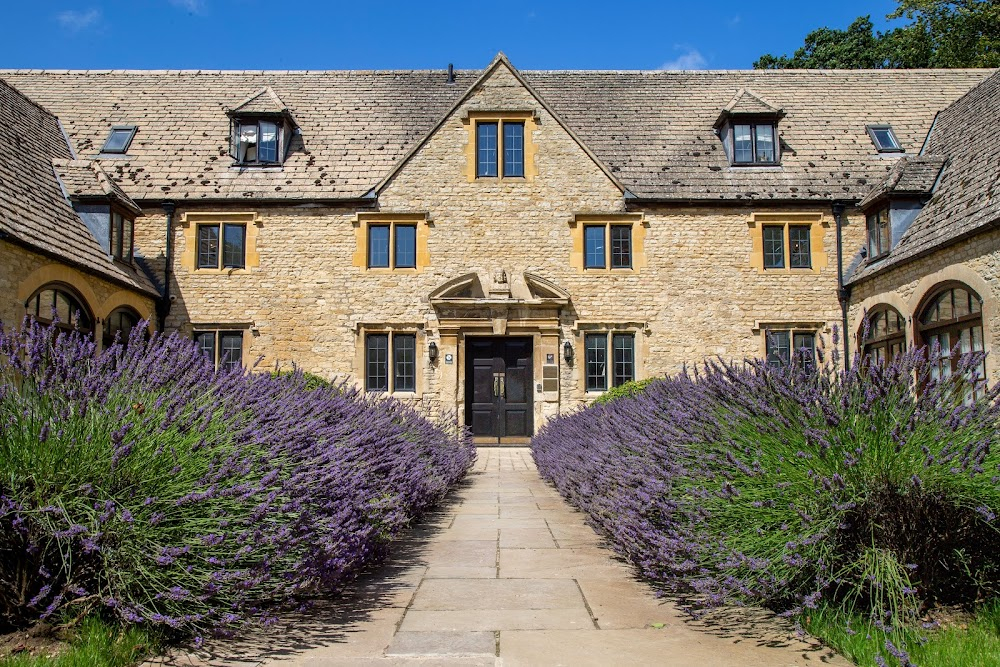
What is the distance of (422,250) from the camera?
18031 mm

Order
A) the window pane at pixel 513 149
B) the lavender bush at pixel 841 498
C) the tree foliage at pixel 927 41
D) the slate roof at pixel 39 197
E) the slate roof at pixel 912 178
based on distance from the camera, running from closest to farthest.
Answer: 1. the lavender bush at pixel 841 498
2. the slate roof at pixel 39 197
3. the slate roof at pixel 912 178
4. the window pane at pixel 513 149
5. the tree foliage at pixel 927 41

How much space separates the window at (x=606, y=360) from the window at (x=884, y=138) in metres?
8.04

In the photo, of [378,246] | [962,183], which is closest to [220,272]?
[378,246]

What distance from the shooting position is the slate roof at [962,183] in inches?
524

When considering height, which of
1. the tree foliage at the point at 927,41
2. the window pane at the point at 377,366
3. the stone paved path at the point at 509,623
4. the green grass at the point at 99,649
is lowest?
the stone paved path at the point at 509,623

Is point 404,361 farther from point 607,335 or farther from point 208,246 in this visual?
point 208,246

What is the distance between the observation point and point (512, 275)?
17938mm

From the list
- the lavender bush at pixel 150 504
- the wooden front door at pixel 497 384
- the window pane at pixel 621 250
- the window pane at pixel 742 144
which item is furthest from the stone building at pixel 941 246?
the lavender bush at pixel 150 504

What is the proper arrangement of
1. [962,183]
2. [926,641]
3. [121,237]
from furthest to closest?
[121,237], [962,183], [926,641]

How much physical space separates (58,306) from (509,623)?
1275 cm

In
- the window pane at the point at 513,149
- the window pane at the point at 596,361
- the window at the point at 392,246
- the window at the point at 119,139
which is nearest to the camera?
the window pane at the point at 596,361

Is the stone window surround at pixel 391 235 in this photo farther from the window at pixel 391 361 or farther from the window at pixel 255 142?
the window at pixel 255 142

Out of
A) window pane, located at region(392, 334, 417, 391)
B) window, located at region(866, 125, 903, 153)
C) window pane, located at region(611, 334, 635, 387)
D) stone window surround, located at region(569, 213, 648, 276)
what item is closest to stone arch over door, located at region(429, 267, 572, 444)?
window pane, located at region(392, 334, 417, 391)

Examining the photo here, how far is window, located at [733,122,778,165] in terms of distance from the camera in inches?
736
